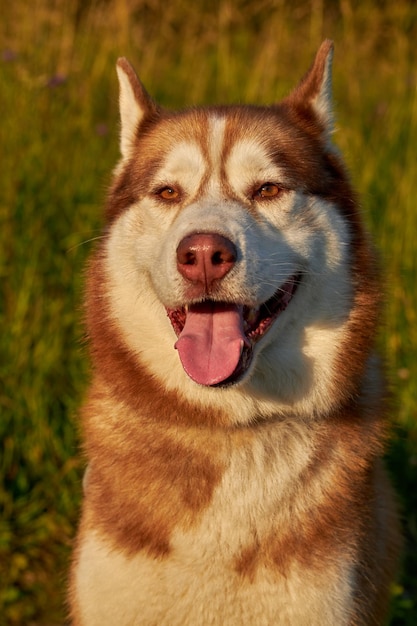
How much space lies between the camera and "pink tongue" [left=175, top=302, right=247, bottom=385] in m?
2.67

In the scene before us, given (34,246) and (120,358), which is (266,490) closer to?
(120,358)

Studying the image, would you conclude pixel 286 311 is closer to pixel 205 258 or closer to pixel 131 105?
pixel 205 258

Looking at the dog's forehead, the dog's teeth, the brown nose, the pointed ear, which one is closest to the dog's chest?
the dog's teeth

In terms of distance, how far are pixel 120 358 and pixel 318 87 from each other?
121cm

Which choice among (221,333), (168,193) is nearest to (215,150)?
(168,193)

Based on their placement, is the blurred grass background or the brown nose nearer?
the brown nose

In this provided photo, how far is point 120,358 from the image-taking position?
296 cm

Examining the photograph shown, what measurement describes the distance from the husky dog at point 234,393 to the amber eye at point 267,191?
0.01 meters

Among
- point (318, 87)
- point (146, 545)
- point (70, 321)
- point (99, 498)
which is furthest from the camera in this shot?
point (70, 321)

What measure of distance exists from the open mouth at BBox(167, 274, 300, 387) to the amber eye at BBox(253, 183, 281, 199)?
0.94 ft

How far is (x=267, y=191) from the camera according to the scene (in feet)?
9.51

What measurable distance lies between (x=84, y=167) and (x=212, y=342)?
266cm

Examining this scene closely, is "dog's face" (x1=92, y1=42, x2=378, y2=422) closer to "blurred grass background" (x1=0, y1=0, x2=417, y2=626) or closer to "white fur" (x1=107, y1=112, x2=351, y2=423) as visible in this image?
"white fur" (x1=107, y1=112, x2=351, y2=423)

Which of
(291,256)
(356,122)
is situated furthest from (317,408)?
(356,122)
